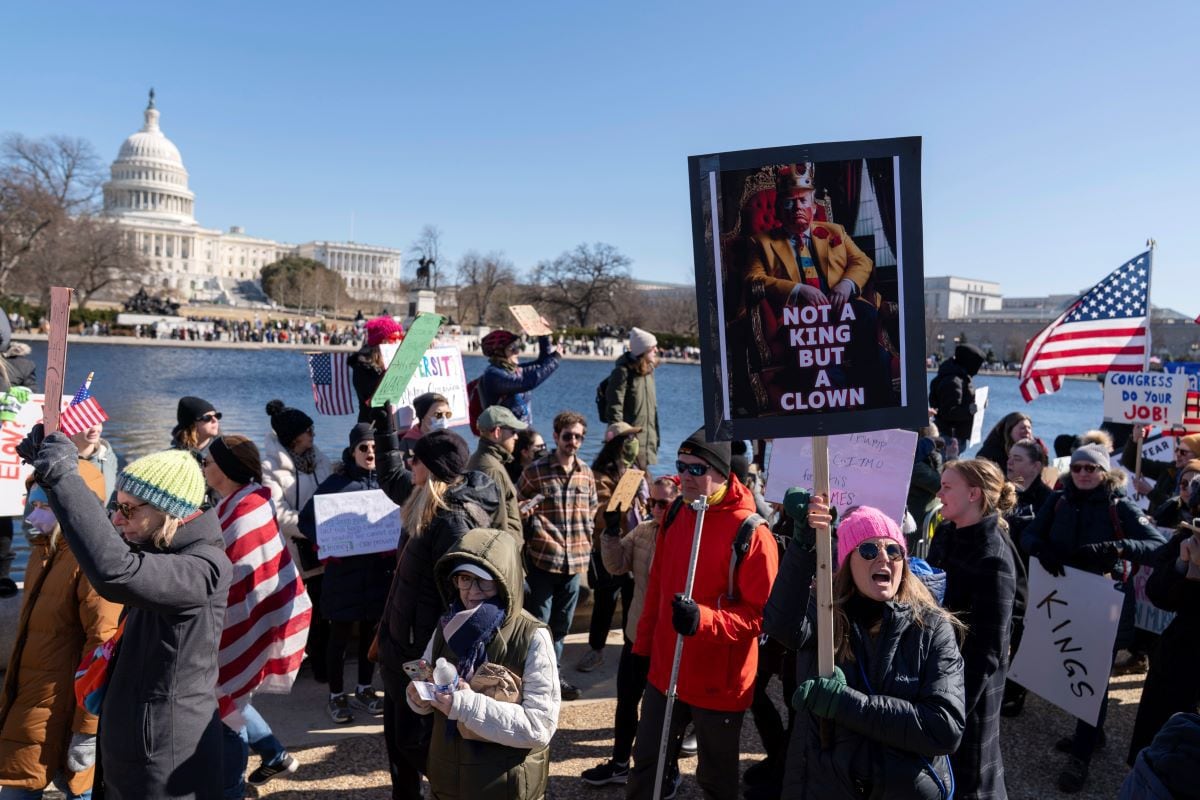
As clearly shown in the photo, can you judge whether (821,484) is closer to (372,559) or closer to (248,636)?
(248,636)

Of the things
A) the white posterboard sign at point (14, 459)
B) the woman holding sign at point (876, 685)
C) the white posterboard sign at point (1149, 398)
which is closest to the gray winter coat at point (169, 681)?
the woman holding sign at point (876, 685)

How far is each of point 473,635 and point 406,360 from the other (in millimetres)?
2506

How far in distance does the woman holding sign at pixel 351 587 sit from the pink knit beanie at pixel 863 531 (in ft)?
9.53

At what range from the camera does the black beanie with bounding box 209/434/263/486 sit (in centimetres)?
397

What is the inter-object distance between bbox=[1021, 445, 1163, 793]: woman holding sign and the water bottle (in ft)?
12.3

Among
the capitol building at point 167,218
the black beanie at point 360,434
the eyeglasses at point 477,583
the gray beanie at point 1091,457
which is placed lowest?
the eyeglasses at point 477,583

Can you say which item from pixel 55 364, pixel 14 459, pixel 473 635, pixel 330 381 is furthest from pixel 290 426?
pixel 473 635

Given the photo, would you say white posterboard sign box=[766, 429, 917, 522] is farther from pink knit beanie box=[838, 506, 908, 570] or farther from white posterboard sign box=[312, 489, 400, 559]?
white posterboard sign box=[312, 489, 400, 559]

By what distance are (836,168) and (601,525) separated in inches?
157

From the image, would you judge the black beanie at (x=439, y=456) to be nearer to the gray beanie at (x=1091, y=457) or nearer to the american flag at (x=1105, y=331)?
the gray beanie at (x=1091, y=457)

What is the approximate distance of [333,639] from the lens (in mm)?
5195

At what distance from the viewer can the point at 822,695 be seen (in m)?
2.75

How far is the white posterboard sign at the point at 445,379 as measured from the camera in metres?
7.54

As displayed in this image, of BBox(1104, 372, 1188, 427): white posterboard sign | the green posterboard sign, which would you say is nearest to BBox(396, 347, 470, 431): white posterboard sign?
the green posterboard sign
